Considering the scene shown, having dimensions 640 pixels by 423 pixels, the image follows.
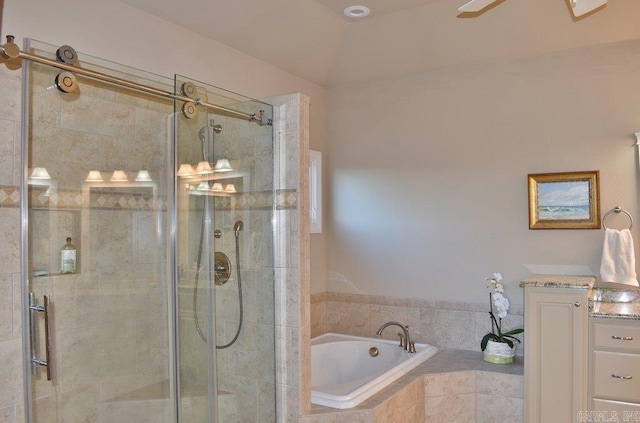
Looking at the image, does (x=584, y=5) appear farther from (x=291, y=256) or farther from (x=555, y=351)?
(x=555, y=351)

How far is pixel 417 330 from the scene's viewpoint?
4.15 metres

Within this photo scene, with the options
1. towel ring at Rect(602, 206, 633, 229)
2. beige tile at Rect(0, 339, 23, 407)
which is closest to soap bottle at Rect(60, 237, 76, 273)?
beige tile at Rect(0, 339, 23, 407)

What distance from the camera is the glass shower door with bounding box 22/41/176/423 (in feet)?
6.74

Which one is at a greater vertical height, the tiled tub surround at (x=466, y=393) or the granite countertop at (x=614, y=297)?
the granite countertop at (x=614, y=297)

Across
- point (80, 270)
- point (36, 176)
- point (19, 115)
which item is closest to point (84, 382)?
point (80, 270)

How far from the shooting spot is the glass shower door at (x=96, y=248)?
205 cm

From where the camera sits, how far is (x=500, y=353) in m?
3.56

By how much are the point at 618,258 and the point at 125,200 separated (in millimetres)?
2961

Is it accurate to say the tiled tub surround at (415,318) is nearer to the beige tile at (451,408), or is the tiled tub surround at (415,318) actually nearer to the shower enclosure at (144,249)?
the beige tile at (451,408)

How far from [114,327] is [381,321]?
2.40m

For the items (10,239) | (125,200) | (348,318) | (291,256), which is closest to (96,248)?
(125,200)

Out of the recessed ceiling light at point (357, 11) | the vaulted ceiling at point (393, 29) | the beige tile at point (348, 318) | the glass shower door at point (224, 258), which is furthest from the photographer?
the beige tile at point (348, 318)

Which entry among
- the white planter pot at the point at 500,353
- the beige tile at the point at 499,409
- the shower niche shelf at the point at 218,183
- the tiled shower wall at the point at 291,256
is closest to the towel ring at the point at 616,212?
the white planter pot at the point at 500,353

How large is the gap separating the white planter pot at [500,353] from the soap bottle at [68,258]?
8.80 ft
